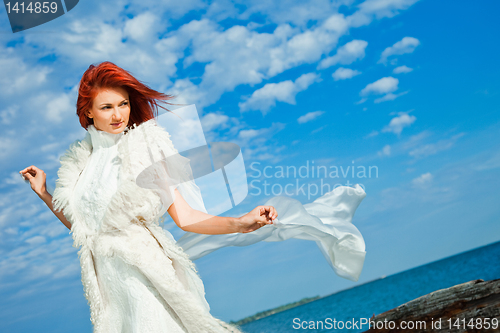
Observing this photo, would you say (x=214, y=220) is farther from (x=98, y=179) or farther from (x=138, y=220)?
(x=98, y=179)

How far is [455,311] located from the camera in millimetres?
2260

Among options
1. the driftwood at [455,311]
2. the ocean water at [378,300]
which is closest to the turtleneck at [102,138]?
the driftwood at [455,311]

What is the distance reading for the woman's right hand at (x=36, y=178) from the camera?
193cm

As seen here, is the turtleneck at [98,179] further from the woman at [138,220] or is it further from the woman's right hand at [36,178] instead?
the woman's right hand at [36,178]

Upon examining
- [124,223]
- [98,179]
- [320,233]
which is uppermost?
[98,179]

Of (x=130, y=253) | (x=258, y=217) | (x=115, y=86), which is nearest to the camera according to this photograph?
(x=258, y=217)

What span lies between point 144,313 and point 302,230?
858 mm

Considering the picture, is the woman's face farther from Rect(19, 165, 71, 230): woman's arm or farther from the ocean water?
the ocean water

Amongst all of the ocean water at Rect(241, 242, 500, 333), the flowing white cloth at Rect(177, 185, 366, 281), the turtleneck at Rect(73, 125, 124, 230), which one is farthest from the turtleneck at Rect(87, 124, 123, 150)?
the ocean water at Rect(241, 242, 500, 333)

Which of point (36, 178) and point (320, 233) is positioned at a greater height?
point (36, 178)

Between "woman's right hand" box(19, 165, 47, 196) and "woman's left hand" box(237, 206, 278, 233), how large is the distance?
122 centimetres

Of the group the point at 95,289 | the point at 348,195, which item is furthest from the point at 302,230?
the point at 95,289

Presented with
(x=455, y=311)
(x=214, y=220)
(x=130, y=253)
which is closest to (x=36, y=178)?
(x=130, y=253)

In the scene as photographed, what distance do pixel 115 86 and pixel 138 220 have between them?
0.69 m
